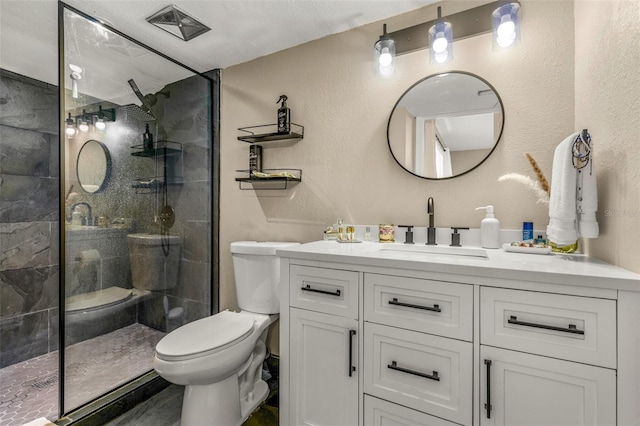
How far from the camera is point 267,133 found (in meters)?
2.13

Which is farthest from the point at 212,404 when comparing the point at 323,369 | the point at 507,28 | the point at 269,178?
the point at 507,28

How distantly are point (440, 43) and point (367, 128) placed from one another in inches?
21.2

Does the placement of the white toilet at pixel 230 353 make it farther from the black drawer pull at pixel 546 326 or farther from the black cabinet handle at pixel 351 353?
the black drawer pull at pixel 546 326

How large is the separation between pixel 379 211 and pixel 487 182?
56 centimetres

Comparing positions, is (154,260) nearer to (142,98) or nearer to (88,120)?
(88,120)

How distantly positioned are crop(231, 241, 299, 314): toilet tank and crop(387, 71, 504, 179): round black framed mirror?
90cm

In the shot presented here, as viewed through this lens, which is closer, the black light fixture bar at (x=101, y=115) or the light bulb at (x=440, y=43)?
the light bulb at (x=440, y=43)

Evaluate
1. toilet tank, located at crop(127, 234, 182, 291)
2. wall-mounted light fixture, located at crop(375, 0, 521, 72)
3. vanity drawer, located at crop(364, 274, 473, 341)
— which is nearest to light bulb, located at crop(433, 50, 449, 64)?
wall-mounted light fixture, located at crop(375, 0, 521, 72)

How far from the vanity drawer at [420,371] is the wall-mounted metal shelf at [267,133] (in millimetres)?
1281

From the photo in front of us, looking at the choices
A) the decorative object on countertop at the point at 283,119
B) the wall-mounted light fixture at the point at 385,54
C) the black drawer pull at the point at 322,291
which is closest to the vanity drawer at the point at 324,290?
the black drawer pull at the point at 322,291

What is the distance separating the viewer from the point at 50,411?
5.22 ft

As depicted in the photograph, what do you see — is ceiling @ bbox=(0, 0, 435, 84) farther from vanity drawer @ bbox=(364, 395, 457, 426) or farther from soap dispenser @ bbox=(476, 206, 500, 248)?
vanity drawer @ bbox=(364, 395, 457, 426)

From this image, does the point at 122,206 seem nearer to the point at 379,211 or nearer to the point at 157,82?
the point at 157,82

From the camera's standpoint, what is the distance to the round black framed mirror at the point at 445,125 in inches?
60.1
